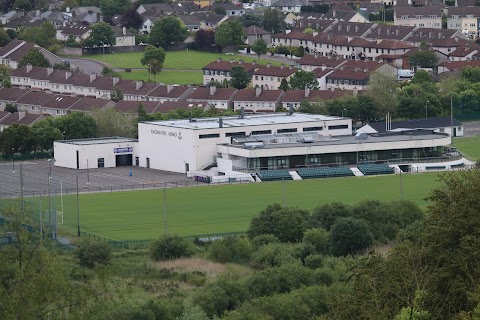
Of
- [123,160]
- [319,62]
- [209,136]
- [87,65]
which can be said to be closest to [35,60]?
[87,65]

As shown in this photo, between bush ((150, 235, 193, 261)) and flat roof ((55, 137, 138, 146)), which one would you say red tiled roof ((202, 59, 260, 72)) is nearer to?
flat roof ((55, 137, 138, 146))

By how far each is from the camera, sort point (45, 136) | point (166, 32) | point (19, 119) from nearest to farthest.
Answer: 1. point (45, 136)
2. point (19, 119)
3. point (166, 32)

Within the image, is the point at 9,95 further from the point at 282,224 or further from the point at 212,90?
the point at 282,224

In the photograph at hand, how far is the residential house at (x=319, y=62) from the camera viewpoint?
71.3 metres

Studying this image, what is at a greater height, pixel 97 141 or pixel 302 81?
pixel 302 81

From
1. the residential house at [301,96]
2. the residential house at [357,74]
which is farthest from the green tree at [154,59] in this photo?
the residential house at [301,96]

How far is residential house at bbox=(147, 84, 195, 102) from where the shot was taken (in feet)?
205

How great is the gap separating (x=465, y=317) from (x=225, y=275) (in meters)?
12.9

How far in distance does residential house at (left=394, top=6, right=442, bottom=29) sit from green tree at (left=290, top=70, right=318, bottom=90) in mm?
25103

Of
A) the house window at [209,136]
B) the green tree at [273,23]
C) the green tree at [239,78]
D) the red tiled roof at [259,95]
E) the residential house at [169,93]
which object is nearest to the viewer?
the house window at [209,136]

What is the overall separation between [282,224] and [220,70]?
33.5 m

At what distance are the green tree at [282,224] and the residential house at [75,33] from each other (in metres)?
45.6

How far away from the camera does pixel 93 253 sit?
109 feet

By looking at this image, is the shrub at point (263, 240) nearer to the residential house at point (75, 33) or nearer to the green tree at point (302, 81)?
the green tree at point (302, 81)
